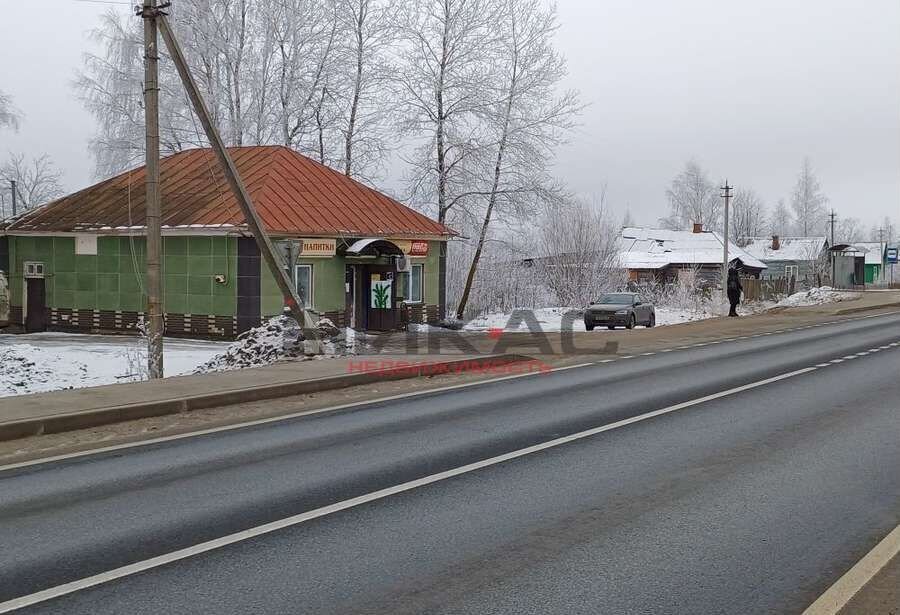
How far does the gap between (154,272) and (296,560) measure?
37.1ft

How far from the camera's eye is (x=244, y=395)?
41.2ft

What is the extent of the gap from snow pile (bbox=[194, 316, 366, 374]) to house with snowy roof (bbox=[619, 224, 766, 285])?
166ft

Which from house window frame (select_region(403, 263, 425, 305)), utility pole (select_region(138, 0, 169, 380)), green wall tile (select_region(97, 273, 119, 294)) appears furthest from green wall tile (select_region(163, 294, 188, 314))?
utility pole (select_region(138, 0, 169, 380))

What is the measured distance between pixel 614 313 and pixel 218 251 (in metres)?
13.2

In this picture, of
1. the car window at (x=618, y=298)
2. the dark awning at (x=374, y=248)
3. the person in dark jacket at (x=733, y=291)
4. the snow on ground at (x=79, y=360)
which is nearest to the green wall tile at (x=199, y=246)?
the snow on ground at (x=79, y=360)

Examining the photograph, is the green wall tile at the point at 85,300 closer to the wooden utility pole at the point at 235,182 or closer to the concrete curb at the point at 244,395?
the wooden utility pole at the point at 235,182

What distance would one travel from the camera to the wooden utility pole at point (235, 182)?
52.1 ft

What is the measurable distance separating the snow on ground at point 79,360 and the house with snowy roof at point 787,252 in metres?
69.4

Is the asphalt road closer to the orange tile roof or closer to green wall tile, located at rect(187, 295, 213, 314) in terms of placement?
green wall tile, located at rect(187, 295, 213, 314)

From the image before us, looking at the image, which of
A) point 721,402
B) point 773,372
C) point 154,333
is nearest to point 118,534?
point 721,402

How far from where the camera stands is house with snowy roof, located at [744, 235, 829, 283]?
279ft

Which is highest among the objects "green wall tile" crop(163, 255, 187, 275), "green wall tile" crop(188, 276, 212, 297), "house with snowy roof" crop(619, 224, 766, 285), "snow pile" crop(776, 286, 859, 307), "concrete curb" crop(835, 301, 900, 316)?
"house with snowy roof" crop(619, 224, 766, 285)

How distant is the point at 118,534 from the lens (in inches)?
245

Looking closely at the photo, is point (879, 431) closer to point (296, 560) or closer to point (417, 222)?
point (296, 560)
